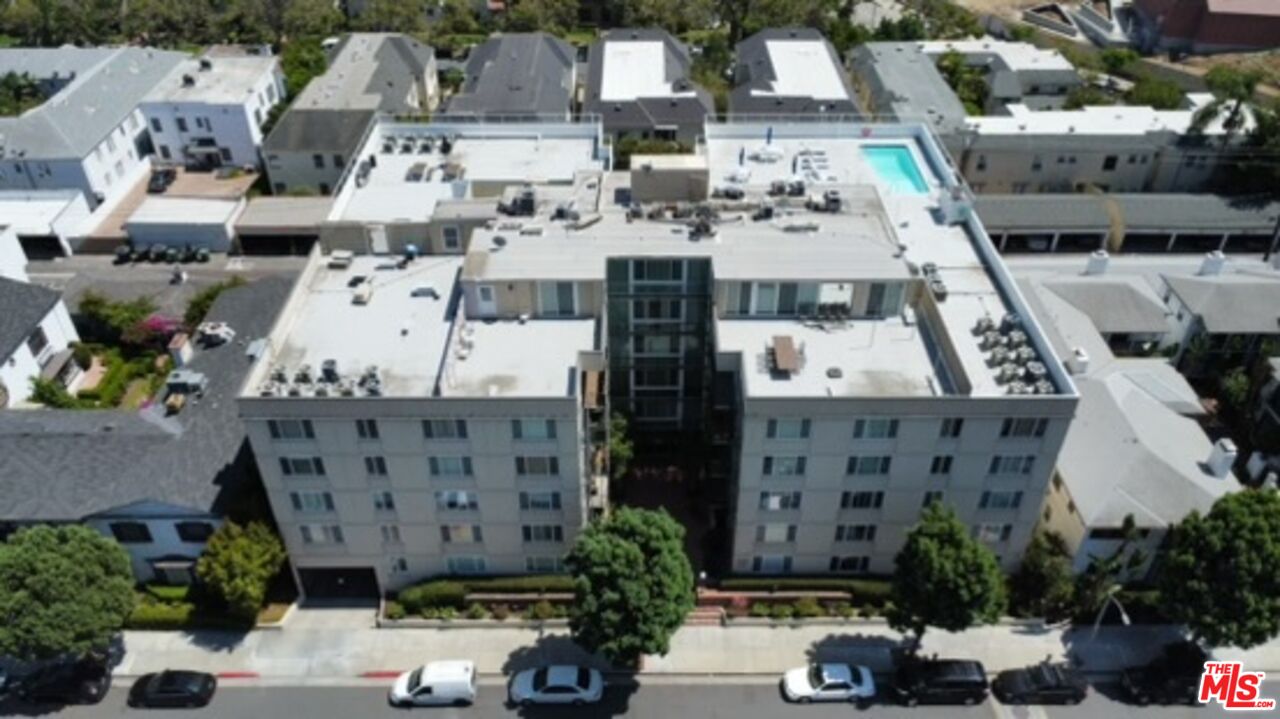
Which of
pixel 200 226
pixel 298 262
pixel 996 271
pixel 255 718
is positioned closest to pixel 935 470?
pixel 996 271

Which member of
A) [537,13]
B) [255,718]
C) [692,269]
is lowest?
[255,718]

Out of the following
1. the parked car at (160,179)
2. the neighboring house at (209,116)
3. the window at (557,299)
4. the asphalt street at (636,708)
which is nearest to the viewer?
the asphalt street at (636,708)

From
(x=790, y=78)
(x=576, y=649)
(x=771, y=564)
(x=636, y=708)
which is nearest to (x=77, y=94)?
(x=790, y=78)

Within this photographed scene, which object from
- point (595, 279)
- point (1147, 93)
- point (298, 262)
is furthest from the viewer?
point (1147, 93)

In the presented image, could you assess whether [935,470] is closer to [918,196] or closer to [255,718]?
[918,196]

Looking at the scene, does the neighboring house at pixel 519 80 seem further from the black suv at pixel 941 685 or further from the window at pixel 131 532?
the black suv at pixel 941 685

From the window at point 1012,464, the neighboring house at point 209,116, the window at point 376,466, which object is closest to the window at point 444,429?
the window at point 376,466

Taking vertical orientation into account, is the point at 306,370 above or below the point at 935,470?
above
